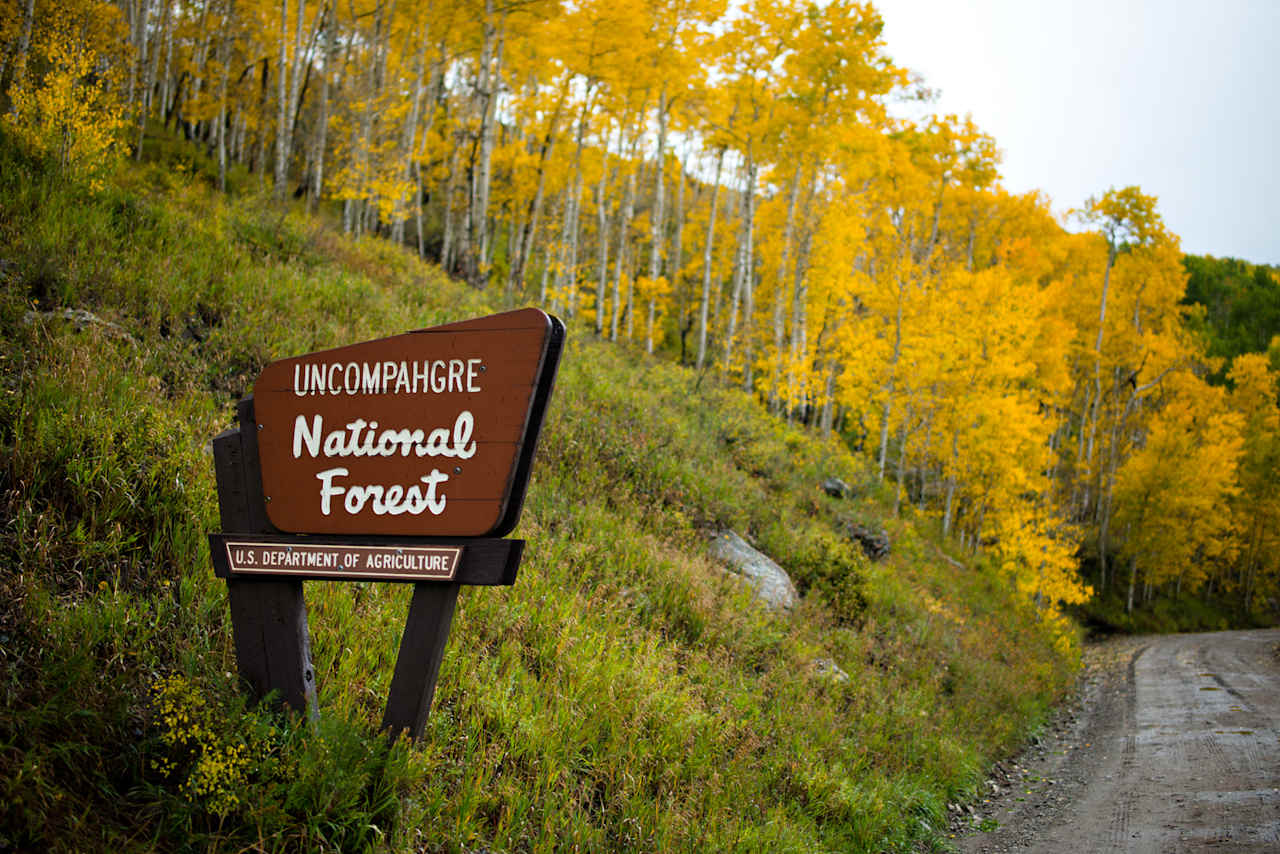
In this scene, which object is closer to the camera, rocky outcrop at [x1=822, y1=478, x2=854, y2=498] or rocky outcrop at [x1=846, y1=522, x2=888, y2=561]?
rocky outcrop at [x1=846, y1=522, x2=888, y2=561]

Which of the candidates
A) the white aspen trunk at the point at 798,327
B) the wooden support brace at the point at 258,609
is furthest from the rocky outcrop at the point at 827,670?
the white aspen trunk at the point at 798,327

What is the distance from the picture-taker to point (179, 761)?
9.41ft

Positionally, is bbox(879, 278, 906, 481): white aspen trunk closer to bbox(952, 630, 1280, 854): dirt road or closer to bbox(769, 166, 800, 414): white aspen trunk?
bbox(769, 166, 800, 414): white aspen trunk

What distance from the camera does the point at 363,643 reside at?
4121mm

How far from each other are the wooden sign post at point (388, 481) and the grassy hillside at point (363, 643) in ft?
1.30

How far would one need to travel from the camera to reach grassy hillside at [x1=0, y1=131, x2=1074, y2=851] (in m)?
2.84

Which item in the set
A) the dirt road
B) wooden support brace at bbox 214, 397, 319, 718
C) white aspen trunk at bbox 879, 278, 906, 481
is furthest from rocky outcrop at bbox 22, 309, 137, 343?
white aspen trunk at bbox 879, 278, 906, 481

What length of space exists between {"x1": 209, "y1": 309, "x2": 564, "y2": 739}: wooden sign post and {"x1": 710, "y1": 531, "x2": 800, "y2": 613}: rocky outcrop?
6.06 meters

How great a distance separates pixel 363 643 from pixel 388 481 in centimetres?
168

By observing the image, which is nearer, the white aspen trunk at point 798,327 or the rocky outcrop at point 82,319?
the rocky outcrop at point 82,319

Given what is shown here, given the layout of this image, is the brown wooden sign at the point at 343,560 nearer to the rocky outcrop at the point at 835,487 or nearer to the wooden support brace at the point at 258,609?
the wooden support brace at the point at 258,609

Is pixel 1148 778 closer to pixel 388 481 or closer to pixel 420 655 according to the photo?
pixel 420 655

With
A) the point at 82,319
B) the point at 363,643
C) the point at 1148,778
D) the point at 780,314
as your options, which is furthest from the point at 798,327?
the point at 363,643

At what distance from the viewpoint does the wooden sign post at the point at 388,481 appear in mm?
2766
